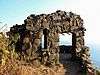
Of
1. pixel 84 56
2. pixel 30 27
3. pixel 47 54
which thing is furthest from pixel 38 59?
pixel 84 56

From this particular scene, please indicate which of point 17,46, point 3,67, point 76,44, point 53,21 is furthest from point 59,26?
point 3,67

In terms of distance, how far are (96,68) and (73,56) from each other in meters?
2.66

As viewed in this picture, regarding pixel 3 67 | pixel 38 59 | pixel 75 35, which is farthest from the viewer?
pixel 75 35

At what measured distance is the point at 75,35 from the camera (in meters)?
28.1

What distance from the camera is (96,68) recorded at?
25828mm

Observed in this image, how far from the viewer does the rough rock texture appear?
24922 mm

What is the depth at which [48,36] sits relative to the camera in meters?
25.9

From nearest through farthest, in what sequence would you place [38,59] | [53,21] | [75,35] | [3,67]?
[3,67], [38,59], [53,21], [75,35]

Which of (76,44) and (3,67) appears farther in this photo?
(76,44)

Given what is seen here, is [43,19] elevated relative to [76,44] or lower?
elevated

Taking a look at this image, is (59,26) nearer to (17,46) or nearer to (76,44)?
(76,44)

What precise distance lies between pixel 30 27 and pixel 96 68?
22.0 ft

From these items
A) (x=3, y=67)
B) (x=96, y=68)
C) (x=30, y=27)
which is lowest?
(x=96, y=68)

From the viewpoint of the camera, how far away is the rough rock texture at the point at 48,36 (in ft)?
81.8
